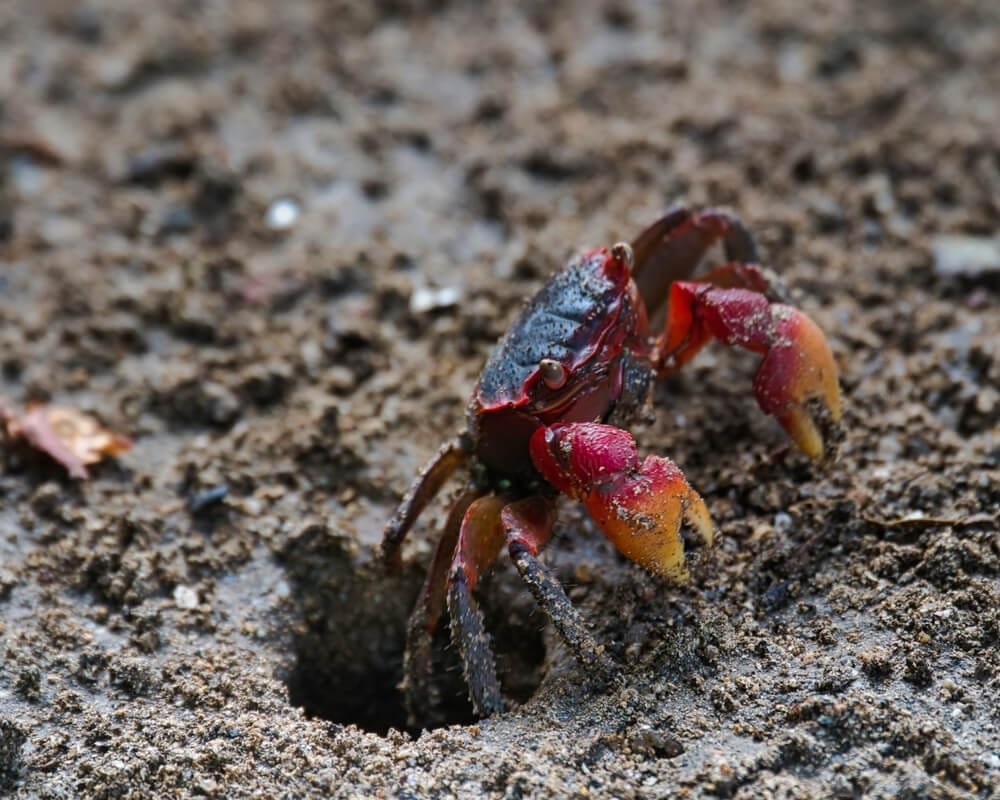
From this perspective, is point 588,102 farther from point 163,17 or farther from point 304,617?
point 304,617

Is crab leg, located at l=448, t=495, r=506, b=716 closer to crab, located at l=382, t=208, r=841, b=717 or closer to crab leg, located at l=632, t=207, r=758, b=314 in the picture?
crab, located at l=382, t=208, r=841, b=717

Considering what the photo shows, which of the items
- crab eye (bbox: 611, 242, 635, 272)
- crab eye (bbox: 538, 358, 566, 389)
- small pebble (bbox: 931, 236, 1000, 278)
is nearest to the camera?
crab eye (bbox: 538, 358, 566, 389)

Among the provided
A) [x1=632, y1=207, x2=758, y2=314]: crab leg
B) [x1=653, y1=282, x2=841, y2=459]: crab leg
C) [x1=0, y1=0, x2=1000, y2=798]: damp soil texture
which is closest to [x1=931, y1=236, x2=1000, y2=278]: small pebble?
[x1=0, y1=0, x2=1000, y2=798]: damp soil texture

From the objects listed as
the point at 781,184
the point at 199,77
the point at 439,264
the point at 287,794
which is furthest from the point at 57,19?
the point at 287,794

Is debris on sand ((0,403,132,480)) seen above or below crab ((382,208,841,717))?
below

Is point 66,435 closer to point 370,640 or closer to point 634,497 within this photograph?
point 370,640

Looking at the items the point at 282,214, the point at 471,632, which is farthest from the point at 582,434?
the point at 282,214
